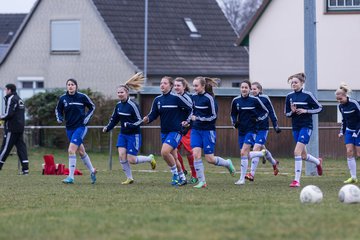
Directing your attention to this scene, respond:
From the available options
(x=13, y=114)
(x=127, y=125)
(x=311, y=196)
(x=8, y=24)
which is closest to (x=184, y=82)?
(x=127, y=125)

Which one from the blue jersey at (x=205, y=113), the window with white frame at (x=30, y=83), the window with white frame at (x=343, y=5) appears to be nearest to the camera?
the blue jersey at (x=205, y=113)

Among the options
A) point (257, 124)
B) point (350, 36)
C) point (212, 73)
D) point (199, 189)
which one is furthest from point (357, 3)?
point (199, 189)

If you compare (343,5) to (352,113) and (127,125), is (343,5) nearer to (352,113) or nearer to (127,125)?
(352,113)

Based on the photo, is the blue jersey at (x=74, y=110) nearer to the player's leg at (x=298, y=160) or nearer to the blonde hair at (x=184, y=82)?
the blonde hair at (x=184, y=82)

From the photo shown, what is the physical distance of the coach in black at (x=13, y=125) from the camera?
24266 millimetres

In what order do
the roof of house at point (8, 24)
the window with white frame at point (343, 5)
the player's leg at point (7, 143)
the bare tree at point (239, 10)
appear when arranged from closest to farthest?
the player's leg at point (7, 143)
the window with white frame at point (343, 5)
the roof of house at point (8, 24)
the bare tree at point (239, 10)

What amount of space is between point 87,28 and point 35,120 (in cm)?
1043

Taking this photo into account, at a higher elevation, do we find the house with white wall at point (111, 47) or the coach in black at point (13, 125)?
the house with white wall at point (111, 47)

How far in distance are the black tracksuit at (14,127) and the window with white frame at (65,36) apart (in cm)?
2548

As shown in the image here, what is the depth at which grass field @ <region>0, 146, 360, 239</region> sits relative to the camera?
10516 millimetres

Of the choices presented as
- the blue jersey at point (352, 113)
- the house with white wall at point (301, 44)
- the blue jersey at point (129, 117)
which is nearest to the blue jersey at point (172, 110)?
the blue jersey at point (129, 117)

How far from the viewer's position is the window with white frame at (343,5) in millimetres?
38812

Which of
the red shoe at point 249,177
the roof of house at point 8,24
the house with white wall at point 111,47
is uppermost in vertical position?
→ the roof of house at point 8,24

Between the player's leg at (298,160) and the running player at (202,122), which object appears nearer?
the running player at (202,122)
